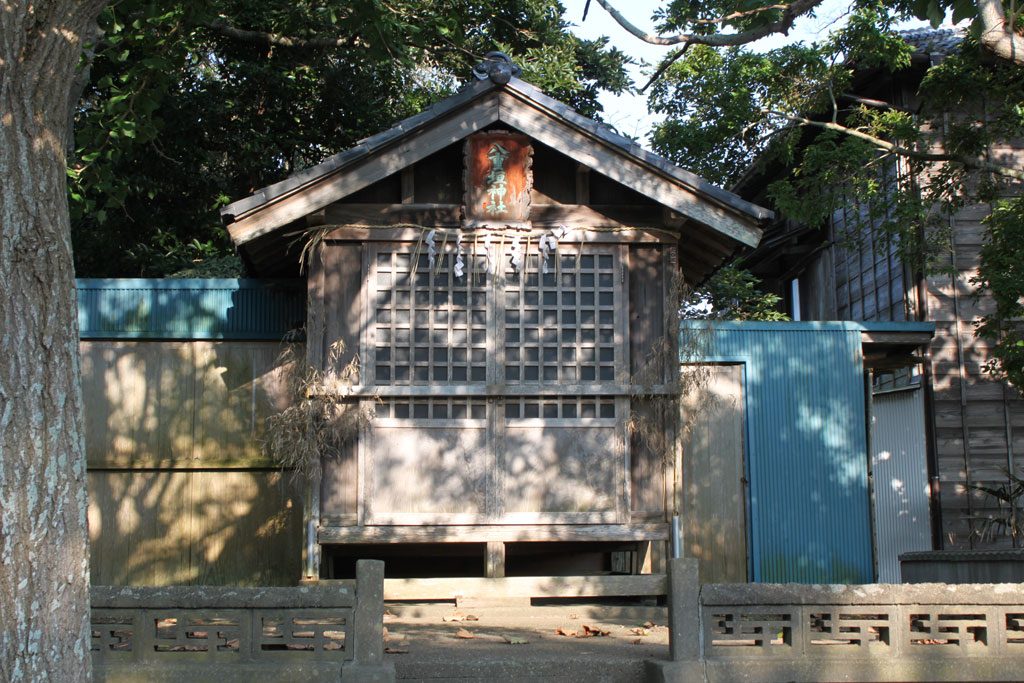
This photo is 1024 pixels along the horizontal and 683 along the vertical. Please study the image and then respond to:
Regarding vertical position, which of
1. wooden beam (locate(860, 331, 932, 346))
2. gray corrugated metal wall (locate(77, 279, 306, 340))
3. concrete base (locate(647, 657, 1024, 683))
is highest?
gray corrugated metal wall (locate(77, 279, 306, 340))

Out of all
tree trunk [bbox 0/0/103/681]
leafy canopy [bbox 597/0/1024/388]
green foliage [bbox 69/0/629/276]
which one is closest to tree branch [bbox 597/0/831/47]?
leafy canopy [bbox 597/0/1024/388]

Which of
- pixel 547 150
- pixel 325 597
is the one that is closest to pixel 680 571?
pixel 325 597

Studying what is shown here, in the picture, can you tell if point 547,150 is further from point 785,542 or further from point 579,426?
point 785,542

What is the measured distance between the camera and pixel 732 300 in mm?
19516

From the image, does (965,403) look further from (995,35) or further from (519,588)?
(519,588)

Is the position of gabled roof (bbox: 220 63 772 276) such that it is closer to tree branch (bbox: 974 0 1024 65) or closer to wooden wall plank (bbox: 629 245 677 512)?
wooden wall plank (bbox: 629 245 677 512)

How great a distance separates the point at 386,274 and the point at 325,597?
13.6 feet

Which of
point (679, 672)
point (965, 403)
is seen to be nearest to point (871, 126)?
point (965, 403)

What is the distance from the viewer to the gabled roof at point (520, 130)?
1047cm

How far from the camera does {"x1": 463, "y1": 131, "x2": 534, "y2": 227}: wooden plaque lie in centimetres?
1088

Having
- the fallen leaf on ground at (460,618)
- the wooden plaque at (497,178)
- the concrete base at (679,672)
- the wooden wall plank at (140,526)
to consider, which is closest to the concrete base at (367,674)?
the concrete base at (679,672)

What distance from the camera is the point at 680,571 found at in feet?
25.3

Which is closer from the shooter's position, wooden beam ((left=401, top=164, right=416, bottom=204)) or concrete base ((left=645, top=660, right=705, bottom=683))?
concrete base ((left=645, top=660, right=705, bottom=683))

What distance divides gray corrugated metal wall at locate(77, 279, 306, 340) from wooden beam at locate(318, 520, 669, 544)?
102 inches
